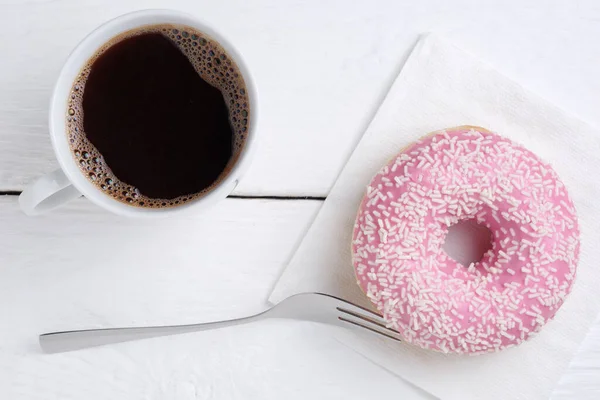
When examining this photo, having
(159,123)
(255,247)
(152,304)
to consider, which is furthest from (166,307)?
(159,123)

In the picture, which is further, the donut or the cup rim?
the donut

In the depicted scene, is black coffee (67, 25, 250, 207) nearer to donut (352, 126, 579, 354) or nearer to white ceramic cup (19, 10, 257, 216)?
white ceramic cup (19, 10, 257, 216)

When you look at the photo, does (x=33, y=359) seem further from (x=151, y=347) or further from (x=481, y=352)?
(x=481, y=352)

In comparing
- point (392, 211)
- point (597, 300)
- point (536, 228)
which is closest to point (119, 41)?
point (392, 211)

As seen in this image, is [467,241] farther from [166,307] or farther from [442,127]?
[166,307]

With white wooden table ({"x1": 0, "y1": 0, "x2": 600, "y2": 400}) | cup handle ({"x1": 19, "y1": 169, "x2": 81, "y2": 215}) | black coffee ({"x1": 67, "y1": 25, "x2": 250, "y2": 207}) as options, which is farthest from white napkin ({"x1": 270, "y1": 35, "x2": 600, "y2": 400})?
cup handle ({"x1": 19, "y1": 169, "x2": 81, "y2": 215})

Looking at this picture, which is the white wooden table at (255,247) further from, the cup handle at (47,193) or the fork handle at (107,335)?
the cup handle at (47,193)

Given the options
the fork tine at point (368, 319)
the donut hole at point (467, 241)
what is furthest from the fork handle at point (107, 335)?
the donut hole at point (467, 241)

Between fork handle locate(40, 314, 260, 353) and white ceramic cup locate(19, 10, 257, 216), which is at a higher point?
white ceramic cup locate(19, 10, 257, 216)
